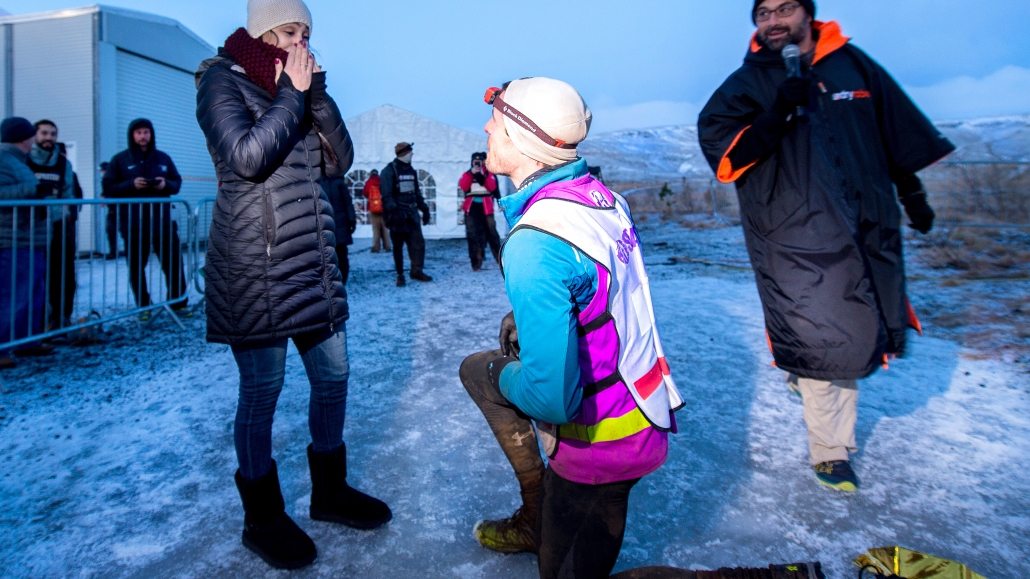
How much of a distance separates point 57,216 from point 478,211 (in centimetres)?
574

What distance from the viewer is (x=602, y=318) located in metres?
1.50

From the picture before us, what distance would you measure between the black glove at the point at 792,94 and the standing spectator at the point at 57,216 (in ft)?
18.3

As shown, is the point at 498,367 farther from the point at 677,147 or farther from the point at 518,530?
the point at 677,147

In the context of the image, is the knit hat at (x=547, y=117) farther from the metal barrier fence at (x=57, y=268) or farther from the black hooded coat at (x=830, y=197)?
the metal barrier fence at (x=57, y=268)

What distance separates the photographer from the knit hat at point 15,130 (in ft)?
16.9

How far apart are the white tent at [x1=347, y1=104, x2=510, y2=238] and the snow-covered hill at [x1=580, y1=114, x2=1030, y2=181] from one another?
4976 cm

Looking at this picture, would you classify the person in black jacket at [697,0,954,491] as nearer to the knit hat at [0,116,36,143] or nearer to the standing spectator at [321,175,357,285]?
the standing spectator at [321,175,357,285]

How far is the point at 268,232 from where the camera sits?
2141mm

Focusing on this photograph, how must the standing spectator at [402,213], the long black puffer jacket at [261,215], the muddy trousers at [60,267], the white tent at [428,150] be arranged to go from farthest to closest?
the white tent at [428,150] → the standing spectator at [402,213] → the muddy trousers at [60,267] → the long black puffer jacket at [261,215]

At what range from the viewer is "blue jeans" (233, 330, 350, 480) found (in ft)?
7.25

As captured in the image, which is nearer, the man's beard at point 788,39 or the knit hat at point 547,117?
the knit hat at point 547,117

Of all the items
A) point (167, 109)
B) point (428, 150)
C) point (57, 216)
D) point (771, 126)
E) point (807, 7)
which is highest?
point (167, 109)

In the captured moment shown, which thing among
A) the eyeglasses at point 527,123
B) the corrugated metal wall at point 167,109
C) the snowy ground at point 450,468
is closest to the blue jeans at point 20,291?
the snowy ground at point 450,468

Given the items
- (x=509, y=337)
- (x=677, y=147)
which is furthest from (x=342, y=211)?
(x=677, y=147)
